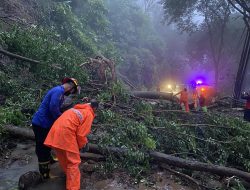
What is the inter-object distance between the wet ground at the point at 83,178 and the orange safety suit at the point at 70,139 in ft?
1.61

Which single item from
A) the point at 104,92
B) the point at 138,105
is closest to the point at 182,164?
the point at 138,105

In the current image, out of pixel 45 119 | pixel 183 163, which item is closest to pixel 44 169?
pixel 45 119

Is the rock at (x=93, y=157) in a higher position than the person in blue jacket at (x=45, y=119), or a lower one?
lower

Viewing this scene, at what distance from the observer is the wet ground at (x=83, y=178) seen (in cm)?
489

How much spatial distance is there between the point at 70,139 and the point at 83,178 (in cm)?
108

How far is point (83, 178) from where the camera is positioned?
5168 millimetres

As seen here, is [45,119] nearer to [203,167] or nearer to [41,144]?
[41,144]

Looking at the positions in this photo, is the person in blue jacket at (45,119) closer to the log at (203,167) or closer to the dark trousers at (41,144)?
the dark trousers at (41,144)

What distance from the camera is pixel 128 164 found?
217 inches

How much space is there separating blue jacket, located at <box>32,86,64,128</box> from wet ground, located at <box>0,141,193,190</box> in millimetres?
912

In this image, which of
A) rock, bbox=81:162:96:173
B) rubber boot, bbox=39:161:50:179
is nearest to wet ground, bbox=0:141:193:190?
rock, bbox=81:162:96:173

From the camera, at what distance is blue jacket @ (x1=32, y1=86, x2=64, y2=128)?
4.75 m

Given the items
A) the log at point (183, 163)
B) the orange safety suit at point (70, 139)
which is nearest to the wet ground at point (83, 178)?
the log at point (183, 163)

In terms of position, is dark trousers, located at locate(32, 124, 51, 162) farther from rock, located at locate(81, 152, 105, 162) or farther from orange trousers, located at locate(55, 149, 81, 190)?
rock, located at locate(81, 152, 105, 162)
